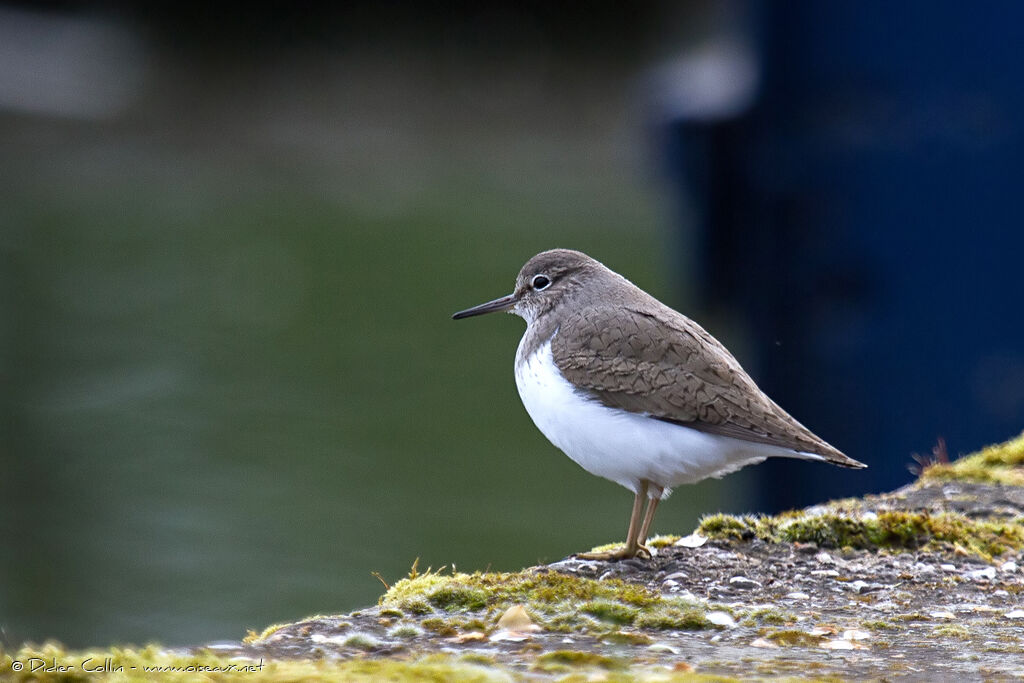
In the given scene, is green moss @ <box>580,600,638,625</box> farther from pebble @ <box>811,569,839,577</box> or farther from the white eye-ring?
the white eye-ring

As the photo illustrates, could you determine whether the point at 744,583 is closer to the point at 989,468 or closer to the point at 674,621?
the point at 674,621

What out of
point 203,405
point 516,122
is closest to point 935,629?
point 203,405

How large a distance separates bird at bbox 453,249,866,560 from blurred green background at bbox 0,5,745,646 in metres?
2.43

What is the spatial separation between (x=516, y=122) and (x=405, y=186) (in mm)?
4370

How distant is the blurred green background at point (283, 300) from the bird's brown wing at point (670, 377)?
2593 millimetres

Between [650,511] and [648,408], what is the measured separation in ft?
1.42

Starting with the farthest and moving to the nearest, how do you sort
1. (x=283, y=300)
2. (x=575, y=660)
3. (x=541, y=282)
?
(x=283, y=300)
(x=541, y=282)
(x=575, y=660)

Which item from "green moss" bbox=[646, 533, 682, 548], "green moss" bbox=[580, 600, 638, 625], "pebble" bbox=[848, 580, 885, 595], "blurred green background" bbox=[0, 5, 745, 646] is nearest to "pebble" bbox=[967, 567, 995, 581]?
"pebble" bbox=[848, 580, 885, 595]

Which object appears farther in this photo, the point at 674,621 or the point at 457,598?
the point at 457,598

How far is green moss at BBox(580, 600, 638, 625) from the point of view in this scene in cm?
383

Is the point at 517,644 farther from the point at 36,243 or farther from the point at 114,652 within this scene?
the point at 36,243

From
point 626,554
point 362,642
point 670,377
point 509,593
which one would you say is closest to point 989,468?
point 670,377

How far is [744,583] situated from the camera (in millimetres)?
4328

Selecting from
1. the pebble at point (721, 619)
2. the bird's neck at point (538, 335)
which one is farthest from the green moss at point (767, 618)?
the bird's neck at point (538, 335)
